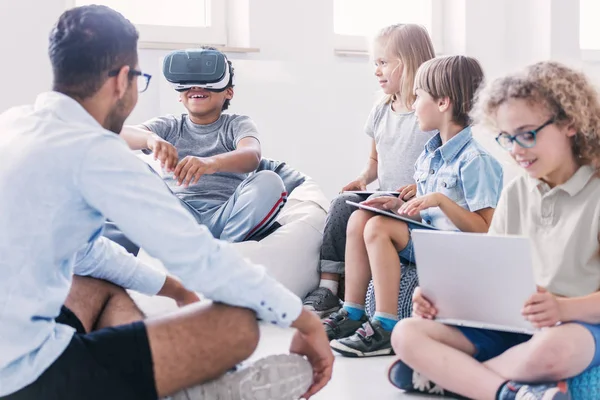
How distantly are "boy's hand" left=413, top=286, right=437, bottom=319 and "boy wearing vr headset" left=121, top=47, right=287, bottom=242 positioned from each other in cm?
98

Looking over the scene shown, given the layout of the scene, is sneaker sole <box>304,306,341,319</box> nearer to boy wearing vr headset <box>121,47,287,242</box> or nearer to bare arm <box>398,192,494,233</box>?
boy wearing vr headset <box>121,47,287,242</box>

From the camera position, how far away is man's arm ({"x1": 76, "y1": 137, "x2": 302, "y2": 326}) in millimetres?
1310

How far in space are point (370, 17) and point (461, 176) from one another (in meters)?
2.16

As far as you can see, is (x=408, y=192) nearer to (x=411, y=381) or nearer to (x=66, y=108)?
(x=411, y=381)

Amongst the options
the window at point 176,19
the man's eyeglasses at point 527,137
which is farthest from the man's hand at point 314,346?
the window at point 176,19

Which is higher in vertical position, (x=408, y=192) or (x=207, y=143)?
(x=207, y=143)

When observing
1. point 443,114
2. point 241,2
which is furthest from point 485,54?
point 443,114

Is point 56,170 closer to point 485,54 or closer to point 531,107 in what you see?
point 531,107

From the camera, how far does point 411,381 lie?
1.86 meters

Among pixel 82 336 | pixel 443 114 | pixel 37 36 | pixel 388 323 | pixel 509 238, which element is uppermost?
pixel 37 36

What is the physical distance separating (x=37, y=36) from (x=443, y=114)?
1.76m

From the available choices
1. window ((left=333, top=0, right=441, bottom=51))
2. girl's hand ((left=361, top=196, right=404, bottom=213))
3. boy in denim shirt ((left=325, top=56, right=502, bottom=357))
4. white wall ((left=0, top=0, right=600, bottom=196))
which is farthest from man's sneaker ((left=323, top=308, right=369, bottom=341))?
window ((left=333, top=0, right=441, bottom=51))

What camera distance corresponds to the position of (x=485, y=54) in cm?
431

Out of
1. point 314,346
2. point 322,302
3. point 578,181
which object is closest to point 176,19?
point 322,302
